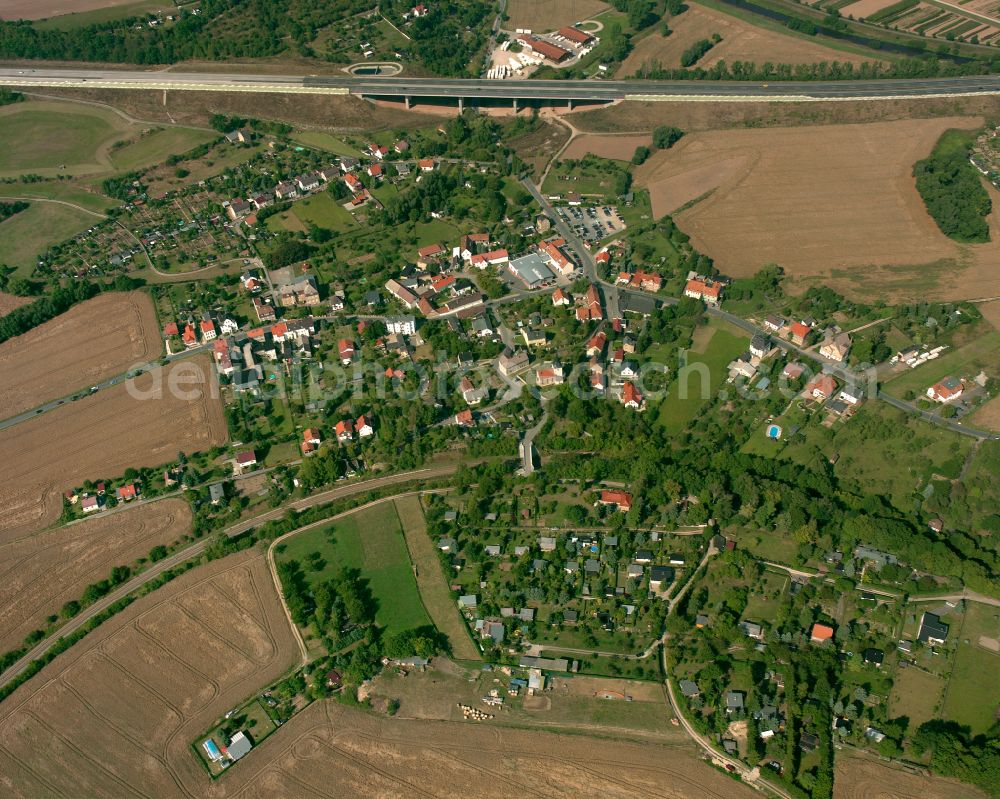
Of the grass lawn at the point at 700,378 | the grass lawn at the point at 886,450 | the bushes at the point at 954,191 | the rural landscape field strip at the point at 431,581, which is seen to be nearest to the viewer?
the rural landscape field strip at the point at 431,581

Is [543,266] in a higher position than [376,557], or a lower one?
higher

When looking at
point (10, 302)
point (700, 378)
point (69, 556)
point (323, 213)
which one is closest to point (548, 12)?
point (323, 213)

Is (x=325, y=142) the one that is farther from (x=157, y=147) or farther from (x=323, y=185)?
(x=157, y=147)

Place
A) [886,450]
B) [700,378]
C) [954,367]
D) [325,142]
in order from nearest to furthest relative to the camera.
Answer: [886,450] < [954,367] < [700,378] < [325,142]

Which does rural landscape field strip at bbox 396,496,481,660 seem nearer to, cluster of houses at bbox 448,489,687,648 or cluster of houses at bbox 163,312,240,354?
cluster of houses at bbox 448,489,687,648

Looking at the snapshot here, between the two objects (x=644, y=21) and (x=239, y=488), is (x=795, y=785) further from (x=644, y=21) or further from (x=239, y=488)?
(x=644, y=21)

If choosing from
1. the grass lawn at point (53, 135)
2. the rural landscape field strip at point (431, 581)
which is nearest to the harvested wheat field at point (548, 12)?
the grass lawn at point (53, 135)

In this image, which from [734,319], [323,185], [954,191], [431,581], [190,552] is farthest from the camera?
[323,185]

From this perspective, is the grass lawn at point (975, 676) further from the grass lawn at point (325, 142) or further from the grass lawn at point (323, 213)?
the grass lawn at point (325, 142)
